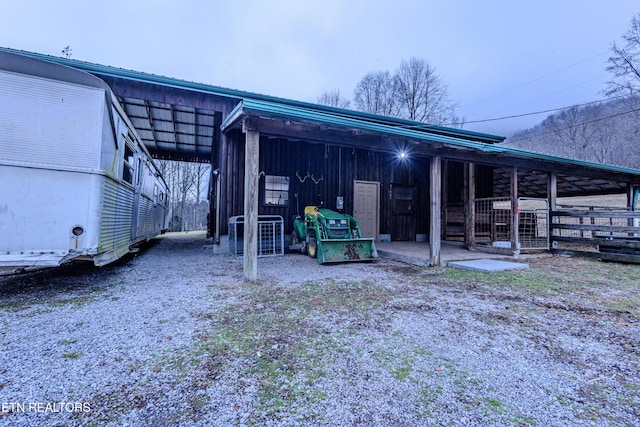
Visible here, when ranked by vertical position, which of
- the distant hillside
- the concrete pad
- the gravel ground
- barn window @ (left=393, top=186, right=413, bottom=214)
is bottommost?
the gravel ground

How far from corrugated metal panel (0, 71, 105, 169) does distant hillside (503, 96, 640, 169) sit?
21060mm

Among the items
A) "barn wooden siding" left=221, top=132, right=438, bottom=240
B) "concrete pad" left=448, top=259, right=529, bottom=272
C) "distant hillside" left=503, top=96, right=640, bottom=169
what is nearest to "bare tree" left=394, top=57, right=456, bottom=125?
"distant hillside" left=503, top=96, right=640, bottom=169

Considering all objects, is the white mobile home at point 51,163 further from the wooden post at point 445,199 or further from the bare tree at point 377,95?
the bare tree at point 377,95

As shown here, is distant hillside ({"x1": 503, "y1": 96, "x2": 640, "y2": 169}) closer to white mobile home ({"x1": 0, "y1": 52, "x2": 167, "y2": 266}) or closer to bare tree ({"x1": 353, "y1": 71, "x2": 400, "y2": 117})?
bare tree ({"x1": 353, "y1": 71, "x2": 400, "y2": 117})

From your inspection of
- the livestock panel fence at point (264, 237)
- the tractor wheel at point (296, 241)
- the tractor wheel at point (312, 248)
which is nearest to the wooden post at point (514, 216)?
the tractor wheel at point (312, 248)

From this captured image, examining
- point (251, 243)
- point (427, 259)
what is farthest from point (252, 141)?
point (427, 259)

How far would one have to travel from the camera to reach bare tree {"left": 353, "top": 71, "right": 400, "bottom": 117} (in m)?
24.2

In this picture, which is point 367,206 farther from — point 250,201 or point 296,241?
point 250,201

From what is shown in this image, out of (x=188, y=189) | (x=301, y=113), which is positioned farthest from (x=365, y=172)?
(x=188, y=189)

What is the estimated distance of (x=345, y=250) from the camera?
605cm

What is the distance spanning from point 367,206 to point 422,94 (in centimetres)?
1866

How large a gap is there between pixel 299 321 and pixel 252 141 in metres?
2.92

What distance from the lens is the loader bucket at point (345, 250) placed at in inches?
233

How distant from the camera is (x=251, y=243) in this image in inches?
176
